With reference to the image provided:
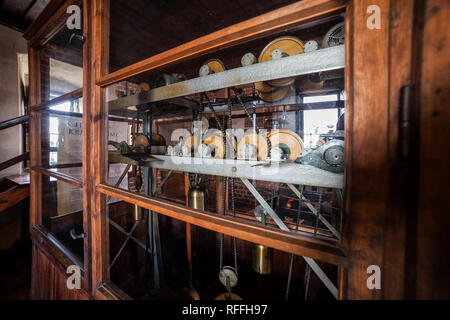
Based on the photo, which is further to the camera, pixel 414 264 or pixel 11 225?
pixel 11 225

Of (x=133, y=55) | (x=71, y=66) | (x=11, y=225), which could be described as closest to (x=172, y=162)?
(x=133, y=55)

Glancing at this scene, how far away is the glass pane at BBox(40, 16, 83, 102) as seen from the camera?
5.79 feet

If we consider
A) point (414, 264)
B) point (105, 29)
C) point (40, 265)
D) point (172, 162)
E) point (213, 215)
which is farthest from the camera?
point (40, 265)

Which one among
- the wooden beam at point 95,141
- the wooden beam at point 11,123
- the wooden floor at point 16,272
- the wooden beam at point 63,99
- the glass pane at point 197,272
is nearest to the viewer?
the wooden beam at point 95,141

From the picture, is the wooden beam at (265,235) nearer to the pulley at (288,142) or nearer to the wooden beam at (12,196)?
the pulley at (288,142)

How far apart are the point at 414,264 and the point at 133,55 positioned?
3.01 m

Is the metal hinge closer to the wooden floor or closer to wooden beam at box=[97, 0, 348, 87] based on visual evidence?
wooden beam at box=[97, 0, 348, 87]

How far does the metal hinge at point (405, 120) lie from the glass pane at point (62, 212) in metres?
2.30

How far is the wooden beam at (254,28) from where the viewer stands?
0.42 metres

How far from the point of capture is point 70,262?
1.13 metres

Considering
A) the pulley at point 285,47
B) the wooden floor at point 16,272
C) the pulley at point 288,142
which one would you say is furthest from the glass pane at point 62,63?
the pulley at point 288,142

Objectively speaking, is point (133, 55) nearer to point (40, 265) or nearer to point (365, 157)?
point (40, 265)

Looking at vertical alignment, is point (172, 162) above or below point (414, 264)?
above

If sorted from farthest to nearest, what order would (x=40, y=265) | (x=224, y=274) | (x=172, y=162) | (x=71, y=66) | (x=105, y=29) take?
1. (x=71, y=66)
2. (x=40, y=265)
3. (x=224, y=274)
4. (x=172, y=162)
5. (x=105, y=29)
